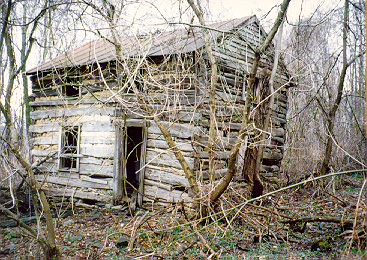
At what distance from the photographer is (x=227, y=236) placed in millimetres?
4672

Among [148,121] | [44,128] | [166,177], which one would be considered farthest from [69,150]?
[166,177]

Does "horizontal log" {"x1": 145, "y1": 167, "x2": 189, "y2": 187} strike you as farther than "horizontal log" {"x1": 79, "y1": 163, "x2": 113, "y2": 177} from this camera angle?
No

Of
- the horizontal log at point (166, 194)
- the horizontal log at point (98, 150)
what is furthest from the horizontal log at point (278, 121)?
the horizontal log at point (98, 150)

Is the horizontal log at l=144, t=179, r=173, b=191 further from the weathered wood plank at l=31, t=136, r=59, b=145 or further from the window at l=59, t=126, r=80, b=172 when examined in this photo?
the weathered wood plank at l=31, t=136, r=59, b=145

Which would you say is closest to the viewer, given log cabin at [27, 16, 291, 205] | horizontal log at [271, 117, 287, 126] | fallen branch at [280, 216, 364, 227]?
fallen branch at [280, 216, 364, 227]

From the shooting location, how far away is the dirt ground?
3777mm

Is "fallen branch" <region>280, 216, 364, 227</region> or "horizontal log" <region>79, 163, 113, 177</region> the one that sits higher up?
"fallen branch" <region>280, 216, 364, 227</region>

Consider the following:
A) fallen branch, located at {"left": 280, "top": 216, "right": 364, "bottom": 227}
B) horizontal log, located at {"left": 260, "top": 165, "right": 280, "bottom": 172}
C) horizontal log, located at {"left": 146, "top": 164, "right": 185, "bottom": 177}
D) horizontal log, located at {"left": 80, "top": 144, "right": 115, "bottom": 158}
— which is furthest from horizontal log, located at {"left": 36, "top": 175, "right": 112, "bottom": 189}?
fallen branch, located at {"left": 280, "top": 216, "right": 364, "bottom": 227}

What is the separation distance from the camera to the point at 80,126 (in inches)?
328

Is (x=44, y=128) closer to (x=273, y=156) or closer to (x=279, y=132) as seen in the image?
(x=273, y=156)

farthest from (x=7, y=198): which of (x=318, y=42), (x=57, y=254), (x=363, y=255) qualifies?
(x=318, y=42)

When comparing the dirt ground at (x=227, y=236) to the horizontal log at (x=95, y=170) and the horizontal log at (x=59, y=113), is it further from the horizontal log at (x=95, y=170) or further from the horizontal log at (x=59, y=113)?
the horizontal log at (x=59, y=113)

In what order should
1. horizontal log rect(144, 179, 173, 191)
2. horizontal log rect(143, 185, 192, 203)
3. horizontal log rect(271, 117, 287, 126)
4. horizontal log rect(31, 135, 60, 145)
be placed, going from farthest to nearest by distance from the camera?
horizontal log rect(31, 135, 60, 145), horizontal log rect(271, 117, 287, 126), horizontal log rect(144, 179, 173, 191), horizontal log rect(143, 185, 192, 203)

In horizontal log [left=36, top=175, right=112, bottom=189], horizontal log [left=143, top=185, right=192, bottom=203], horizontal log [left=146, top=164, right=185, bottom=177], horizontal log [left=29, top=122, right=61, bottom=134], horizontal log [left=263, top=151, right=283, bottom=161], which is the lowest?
horizontal log [left=36, top=175, right=112, bottom=189]
